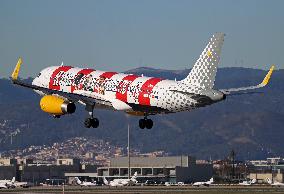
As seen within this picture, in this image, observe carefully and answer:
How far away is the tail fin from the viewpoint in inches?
4429

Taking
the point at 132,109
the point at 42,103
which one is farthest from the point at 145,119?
the point at 42,103

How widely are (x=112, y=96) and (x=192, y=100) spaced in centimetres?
1160

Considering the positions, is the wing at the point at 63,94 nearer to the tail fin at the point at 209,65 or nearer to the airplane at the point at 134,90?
the airplane at the point at 134,90

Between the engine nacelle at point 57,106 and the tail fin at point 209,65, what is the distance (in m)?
15.5

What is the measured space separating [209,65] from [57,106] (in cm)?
2029

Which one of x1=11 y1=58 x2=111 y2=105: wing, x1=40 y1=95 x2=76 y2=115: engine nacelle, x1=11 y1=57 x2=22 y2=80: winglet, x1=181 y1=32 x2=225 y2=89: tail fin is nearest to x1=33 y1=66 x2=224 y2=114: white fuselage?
x1=11 y1=58 x2=111 y2=105: wing

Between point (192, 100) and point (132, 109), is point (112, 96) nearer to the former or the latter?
point (132, 109)

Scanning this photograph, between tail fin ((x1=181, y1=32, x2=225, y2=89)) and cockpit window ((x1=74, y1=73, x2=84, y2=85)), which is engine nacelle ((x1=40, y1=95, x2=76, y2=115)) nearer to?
cockpit window ((x1=74, y1=73, x2=84, y2=85))

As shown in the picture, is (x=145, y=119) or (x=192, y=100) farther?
(x=145, y=119)

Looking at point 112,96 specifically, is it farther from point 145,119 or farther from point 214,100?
point 214,100

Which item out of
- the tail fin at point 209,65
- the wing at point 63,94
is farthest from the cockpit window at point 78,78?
the tail fin at point 209,65

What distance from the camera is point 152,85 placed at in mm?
114562

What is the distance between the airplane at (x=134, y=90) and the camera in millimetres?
111938

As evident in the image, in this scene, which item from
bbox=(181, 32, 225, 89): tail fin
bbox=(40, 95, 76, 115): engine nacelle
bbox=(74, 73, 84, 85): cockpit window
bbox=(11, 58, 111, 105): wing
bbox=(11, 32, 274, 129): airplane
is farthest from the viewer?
bbox=(74, 73, 84, 85): cockpit window
